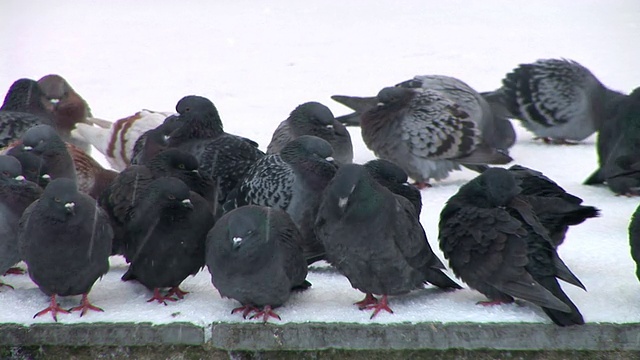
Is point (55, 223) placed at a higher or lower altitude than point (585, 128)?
higher

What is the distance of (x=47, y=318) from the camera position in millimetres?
4496

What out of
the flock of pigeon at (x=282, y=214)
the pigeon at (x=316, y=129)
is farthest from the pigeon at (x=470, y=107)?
the pigeon at (x=316, y=129)

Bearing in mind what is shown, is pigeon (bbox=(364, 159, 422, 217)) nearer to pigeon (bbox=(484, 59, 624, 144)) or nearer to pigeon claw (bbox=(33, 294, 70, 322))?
pigeon claw (bbox=(33, 294, 70, 322))

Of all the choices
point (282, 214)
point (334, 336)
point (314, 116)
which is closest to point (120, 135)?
point (314, 116)

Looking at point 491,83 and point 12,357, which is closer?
point 12,357

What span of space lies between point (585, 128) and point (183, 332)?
472 centimetres

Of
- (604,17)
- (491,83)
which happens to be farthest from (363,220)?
(604,17)

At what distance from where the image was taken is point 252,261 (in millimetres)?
4363

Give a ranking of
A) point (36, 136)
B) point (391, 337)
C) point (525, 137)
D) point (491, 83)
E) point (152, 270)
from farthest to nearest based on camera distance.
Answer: point (491, 83) < point (525, 137) < point (36, 136) < point (152, 270) < point (391, 337)

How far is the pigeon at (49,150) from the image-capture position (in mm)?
5785

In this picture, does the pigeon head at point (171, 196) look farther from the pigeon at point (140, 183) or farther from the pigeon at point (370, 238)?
the pigeon at point (370, 238)

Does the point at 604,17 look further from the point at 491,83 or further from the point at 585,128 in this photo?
the point at 585,128

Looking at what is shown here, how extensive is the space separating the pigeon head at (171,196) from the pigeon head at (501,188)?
1587 mm

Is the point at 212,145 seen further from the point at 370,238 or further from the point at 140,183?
the point at 370,238
